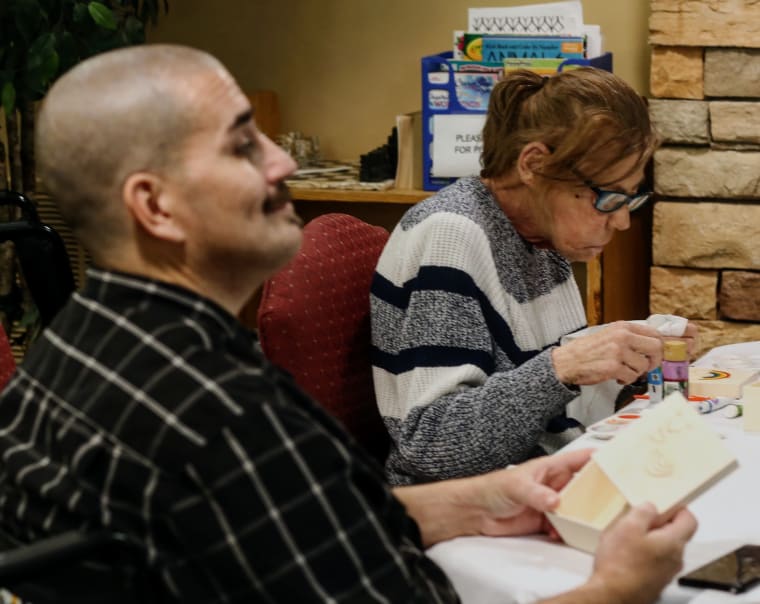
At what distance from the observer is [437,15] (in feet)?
12.8

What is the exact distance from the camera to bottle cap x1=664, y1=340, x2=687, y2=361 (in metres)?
1.90

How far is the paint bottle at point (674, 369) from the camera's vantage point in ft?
6.24

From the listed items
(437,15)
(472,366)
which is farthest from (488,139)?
(437,15)

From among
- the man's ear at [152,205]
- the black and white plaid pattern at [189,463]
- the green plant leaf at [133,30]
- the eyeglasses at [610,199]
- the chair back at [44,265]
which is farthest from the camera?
the green plant leaf at [133,30]

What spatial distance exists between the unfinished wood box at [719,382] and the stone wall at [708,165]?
150 centimetres

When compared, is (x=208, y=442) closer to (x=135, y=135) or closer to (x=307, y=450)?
(x=307, y=450)

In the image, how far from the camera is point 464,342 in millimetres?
1861

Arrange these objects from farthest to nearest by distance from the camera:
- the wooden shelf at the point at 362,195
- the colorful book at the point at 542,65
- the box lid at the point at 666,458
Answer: the wooden shelf at the point at 362,195 < the colorful book at the point at 542,65 < the box lid at the point at 666,458

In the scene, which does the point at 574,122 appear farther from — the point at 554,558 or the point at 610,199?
the point at 554,558

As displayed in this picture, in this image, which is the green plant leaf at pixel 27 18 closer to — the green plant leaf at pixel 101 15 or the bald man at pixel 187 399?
the green plant leaf at pixel 101 15

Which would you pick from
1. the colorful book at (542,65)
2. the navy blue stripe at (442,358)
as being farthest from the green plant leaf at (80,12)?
the navy blue stripe at (442,358)

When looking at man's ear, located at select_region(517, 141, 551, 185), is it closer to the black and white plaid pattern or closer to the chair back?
the black and white plaid pattern

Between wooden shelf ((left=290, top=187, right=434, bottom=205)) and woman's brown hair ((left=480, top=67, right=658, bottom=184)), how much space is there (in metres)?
1.47

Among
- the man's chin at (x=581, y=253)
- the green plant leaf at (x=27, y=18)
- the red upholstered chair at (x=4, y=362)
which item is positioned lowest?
the red upholstered chair at (x=4, y=362)
